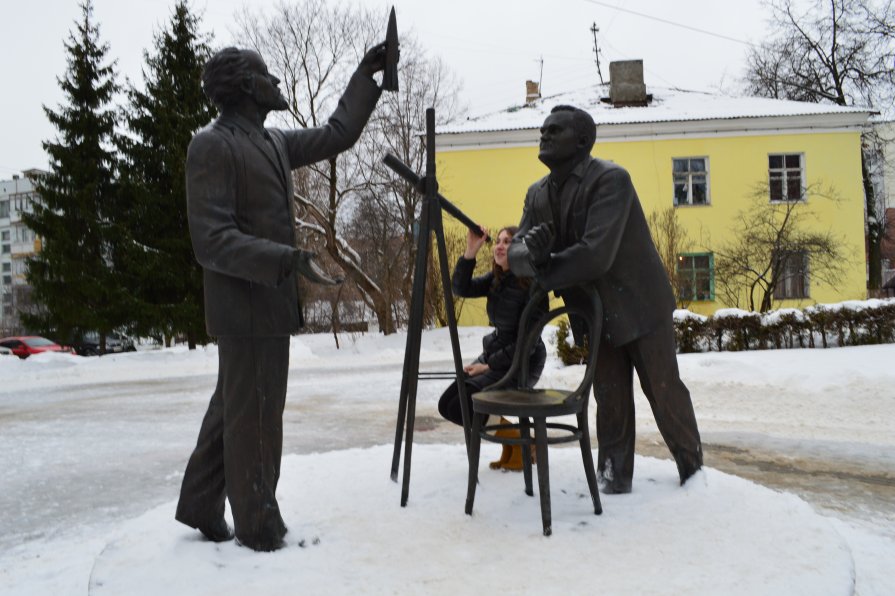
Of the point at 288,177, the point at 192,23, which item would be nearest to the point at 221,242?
the point at 288,177

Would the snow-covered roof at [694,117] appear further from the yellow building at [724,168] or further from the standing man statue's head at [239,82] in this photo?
the standing man statue's head at [239,82]

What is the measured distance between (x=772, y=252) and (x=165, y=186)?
593 inches

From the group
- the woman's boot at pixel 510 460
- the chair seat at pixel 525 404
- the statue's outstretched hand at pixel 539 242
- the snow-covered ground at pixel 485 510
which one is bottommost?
the snow-covered ground at pixel 485 510

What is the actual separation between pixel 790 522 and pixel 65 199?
19047mm

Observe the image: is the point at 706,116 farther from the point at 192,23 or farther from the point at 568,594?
the point at 568,594

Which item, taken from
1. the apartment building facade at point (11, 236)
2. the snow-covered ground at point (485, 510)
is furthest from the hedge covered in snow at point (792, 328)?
the apartment building facade at point (11, 236)

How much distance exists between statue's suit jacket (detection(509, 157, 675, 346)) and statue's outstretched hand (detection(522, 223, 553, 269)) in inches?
2.3

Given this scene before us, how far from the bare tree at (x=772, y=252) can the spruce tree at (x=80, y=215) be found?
15.3m

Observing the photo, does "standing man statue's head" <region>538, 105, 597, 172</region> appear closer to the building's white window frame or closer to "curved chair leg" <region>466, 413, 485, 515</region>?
"curved chair leg" <region>466, 413, 485, 515</region>

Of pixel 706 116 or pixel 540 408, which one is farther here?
pixel 706 116

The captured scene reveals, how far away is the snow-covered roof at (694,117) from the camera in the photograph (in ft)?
66.0

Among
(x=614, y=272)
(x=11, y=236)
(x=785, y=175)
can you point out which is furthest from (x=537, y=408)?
(x=11, y=236)

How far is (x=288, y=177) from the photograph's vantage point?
3215 millimetres

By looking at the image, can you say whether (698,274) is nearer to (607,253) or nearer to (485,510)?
(607,253)
